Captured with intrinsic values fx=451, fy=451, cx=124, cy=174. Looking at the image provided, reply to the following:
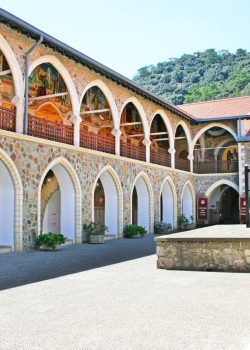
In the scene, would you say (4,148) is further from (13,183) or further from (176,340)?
(176,340)

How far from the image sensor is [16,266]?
934 cm

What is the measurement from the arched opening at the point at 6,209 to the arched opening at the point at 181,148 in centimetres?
1305

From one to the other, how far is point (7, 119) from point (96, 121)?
8556 mm

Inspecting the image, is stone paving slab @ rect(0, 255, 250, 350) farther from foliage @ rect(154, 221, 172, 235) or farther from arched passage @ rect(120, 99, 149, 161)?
foliage @ rect(154, 221, 172, 235)

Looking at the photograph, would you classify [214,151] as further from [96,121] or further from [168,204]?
[96,121]

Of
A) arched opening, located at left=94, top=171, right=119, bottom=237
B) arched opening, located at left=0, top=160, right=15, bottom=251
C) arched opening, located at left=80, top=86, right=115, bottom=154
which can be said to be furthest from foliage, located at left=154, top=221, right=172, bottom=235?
arched opening, located at left=0, top=160, right=15, bottom=251

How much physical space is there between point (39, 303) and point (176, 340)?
2.20 m

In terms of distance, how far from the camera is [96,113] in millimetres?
Result: 20062

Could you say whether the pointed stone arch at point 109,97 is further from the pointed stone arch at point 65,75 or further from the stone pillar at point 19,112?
the stone pillar at point 19,112

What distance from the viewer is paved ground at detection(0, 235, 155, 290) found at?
26.1ft

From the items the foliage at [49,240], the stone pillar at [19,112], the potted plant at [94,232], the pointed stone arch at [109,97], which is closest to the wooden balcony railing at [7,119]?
the stone pillar at [19,112]

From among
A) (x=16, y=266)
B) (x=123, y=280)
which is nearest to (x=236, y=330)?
(x=123, y=280)

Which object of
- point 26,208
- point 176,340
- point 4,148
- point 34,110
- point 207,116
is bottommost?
point 176,340

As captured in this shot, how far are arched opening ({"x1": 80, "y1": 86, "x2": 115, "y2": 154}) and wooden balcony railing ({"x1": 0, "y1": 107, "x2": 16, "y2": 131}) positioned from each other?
3.74 metres
